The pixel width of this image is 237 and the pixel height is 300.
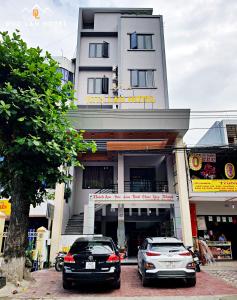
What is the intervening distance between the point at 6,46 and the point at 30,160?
3.44 meters

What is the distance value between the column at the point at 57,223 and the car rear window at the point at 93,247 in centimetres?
659

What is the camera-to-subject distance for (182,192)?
1427 centimetres

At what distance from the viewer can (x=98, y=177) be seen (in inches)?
766

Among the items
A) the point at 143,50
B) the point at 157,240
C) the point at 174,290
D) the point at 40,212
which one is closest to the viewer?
the point at 174,290

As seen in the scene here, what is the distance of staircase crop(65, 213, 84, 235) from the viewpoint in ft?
52.3

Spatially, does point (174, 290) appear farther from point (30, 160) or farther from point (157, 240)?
point (30, 160)

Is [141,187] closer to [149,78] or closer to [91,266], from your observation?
[149,78]

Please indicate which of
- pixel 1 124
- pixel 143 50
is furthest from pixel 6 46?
pixel 143 50

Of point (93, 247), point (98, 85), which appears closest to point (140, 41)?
point (98, 85)

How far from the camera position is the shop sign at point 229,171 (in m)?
15.1

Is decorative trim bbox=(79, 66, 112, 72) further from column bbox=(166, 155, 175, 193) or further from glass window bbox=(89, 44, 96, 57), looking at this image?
column bbox=(166, 155, 175, 193)

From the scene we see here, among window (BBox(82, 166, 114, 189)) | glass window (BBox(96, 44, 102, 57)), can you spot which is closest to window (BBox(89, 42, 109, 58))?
glass window (BBox(96, 44, 102, 57))

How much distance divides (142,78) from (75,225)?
42.0ft

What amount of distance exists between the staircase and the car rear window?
8.95 m
